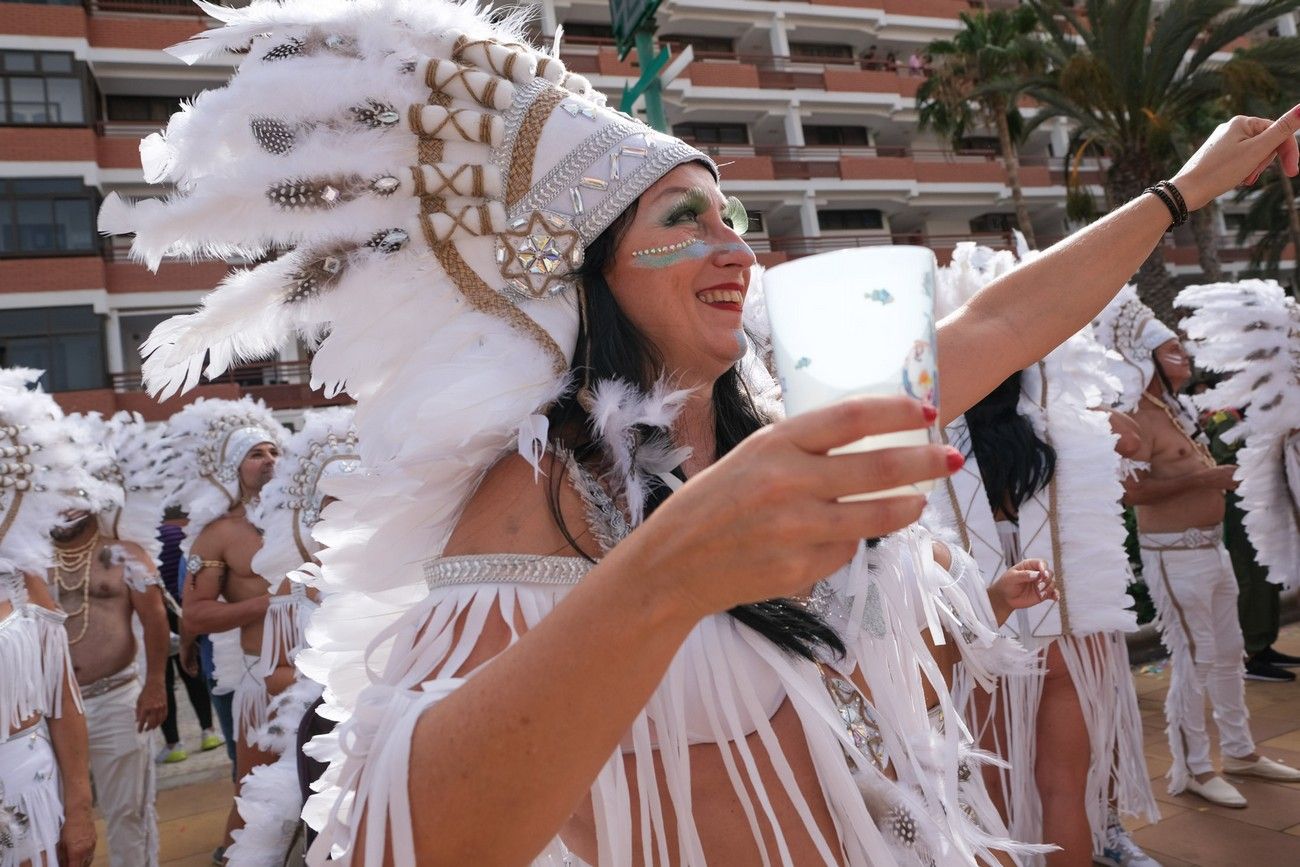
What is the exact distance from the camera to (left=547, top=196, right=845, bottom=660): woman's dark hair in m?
1.51

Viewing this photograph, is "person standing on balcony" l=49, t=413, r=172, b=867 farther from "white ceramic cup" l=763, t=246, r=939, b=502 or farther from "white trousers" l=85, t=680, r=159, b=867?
"white ceramic cup" l=763, t=246, r=939, b=502

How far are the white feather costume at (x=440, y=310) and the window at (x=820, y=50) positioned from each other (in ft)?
103

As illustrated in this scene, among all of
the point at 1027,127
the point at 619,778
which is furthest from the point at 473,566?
the point at 1027,127

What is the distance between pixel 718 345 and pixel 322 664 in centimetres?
94

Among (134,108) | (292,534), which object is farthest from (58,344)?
(292,534)

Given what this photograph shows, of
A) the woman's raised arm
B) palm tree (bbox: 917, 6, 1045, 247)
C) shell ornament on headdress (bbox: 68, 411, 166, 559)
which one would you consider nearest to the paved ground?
shell ornament on headdress (bbox: 68, 411, 166, 559)

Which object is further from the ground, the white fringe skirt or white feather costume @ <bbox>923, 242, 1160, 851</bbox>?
white feather costume @ <bbox>923, 242, 1160, 851</bbox>

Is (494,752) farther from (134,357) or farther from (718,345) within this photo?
(134,357)

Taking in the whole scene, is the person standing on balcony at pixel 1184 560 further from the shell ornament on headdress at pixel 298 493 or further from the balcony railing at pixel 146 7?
the balcony railing at pixel 146 7

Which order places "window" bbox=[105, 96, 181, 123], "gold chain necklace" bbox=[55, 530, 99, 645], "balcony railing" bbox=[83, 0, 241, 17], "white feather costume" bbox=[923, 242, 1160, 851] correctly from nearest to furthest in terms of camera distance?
1. "white feather costume" bbox=[923, 242, 1160, 851]
2. "gold chain necklace" bbox=[55, 530, 99, 645]
3. "balcony railing" bbox=[83, 0, 241, 17]
4. "window" bbox=[105, 96, 181, 123]

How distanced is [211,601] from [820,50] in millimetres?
30181

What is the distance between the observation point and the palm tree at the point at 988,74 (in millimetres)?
18359

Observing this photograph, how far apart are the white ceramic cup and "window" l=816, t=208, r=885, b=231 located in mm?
29215

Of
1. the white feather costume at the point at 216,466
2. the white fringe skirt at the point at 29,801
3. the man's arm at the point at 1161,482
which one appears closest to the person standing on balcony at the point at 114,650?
the white feather costume at the point at 216,466
